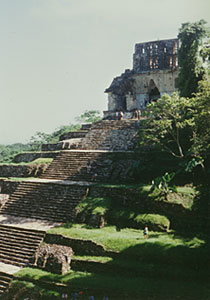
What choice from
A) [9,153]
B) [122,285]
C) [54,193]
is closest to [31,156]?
[54,193]

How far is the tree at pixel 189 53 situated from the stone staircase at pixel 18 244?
44.8 ft

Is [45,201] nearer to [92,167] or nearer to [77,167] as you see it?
[77,167]

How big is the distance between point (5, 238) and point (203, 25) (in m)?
19.4

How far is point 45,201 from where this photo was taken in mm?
12992

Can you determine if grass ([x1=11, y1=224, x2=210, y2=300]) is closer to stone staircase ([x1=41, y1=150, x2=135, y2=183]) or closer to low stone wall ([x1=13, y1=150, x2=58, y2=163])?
stone staircase ([x1=41, y1=150, x2=135, y2=183])

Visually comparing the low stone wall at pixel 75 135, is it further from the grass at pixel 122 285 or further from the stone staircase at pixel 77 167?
the grass at pixel 122 285

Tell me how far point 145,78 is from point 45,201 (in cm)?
2234

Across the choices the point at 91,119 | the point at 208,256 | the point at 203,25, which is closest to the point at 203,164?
the point at 208,256

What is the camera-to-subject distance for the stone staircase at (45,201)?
12.0 meters

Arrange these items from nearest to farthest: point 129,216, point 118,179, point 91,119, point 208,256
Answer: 1. point 208,256
2. point 129,216
3. point 118,179
4. point 91,119

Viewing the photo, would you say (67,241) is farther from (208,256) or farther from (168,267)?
(208,256)

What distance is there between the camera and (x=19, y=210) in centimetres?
1310

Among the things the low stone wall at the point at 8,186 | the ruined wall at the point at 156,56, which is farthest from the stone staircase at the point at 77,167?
the ruined wall at the point at 156,56

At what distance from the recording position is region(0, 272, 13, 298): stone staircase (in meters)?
8.57
